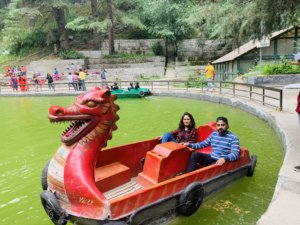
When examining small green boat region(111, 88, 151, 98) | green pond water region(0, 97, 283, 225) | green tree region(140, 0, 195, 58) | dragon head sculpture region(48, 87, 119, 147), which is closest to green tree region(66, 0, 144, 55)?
green tree region(140, 0, 195, 58)

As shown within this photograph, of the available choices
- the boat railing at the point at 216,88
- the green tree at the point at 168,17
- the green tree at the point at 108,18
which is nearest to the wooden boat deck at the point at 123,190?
the boat railing at the point at 216,88

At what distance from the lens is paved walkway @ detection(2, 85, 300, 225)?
13.8ft

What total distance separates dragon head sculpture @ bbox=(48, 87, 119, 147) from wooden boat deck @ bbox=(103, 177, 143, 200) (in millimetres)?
940

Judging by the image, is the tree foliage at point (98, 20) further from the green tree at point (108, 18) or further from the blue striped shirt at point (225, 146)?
the blue striped shirt at point (225, 146)

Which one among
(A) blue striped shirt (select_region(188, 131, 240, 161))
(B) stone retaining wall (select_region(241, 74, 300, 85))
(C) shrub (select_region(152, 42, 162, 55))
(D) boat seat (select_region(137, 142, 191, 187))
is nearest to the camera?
(D) boat seat (select_region(137, 142, 191, 187))

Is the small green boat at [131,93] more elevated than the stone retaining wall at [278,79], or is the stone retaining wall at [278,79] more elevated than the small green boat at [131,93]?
the stone retaining wall at [278,79]

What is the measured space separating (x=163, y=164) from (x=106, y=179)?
3.11 ft

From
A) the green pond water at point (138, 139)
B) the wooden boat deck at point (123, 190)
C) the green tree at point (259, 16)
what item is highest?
the green tree at point (259, 16)

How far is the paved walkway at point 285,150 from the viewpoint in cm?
422

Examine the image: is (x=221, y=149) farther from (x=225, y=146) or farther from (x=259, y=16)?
(x=259, y=16)

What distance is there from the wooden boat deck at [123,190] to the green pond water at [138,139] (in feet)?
2.88

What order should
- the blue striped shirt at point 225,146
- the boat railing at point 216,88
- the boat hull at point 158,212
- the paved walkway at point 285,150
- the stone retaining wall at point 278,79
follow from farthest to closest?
the stone retaining wall at point 278,79 → the boat railing at point 216,88 → the blue striped shirt at point 225,146 → the boat hull at point 158,212 → the paved walkway at point 285,150

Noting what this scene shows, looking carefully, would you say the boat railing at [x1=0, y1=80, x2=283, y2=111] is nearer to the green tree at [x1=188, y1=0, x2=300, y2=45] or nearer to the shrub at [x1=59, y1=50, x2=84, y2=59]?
the green tree at [x1=188, y1=0, x2=300, y2=45]

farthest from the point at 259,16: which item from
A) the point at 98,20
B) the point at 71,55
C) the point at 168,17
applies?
the point at 71,55
